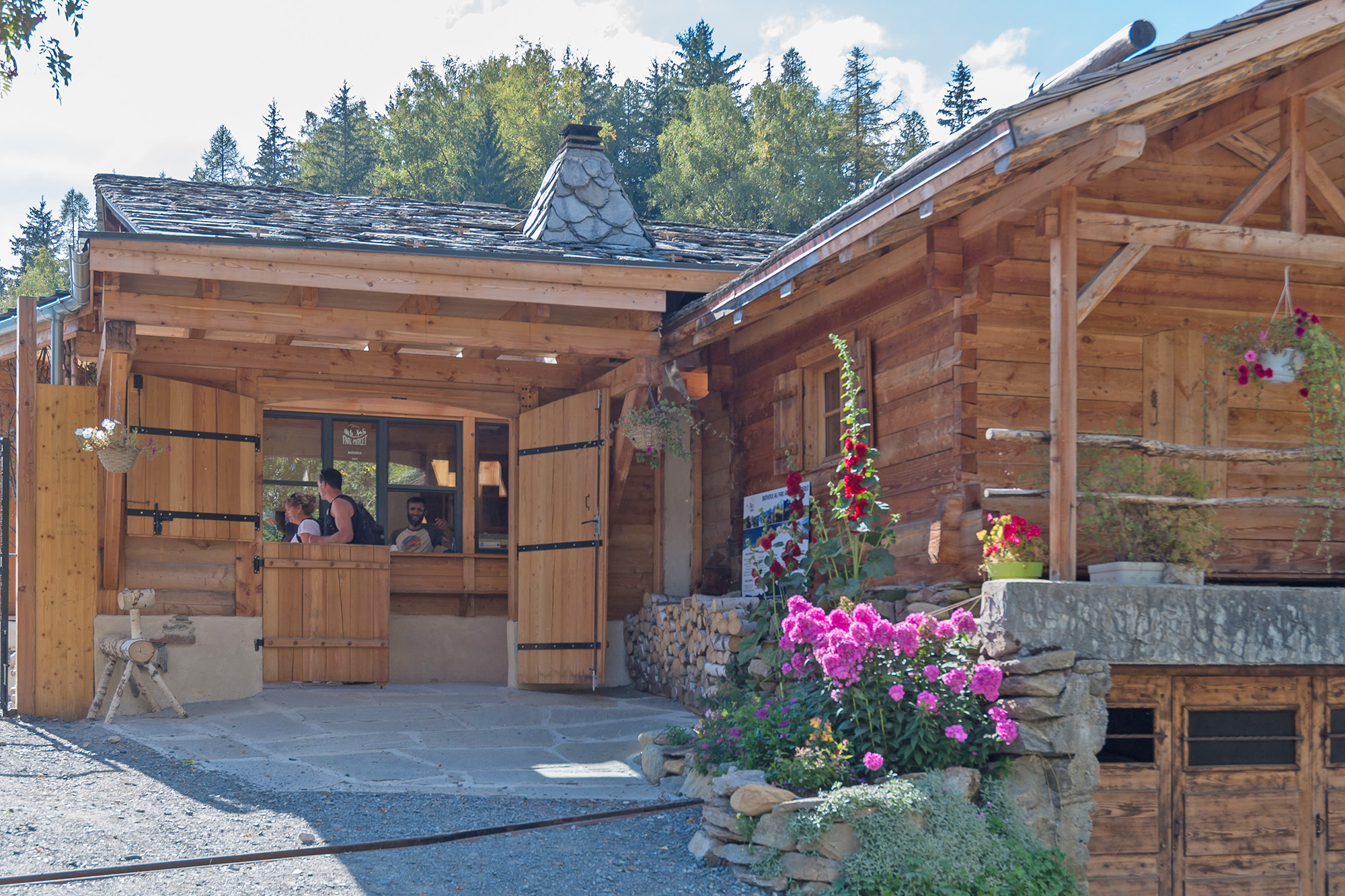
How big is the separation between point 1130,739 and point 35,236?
163 ft

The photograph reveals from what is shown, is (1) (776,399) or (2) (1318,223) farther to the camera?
(1) (776,399)

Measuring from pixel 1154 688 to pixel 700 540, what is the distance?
462 centimetres

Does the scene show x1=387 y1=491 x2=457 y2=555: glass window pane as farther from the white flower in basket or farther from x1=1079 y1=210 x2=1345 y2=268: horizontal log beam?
x1=1079 y1=210 x2=1345 y2=268: horizontal log beam

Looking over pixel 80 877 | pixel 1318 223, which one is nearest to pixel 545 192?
pixel 1318 223

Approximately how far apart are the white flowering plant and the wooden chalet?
6.9 inches

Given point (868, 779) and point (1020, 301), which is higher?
point (1020, 301)

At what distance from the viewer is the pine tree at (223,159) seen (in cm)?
4900

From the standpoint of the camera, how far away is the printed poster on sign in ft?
28.8

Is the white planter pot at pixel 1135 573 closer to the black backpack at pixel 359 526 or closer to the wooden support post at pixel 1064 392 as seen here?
the wooden support post at pixel 1064 392

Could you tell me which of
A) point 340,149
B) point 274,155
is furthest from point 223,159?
point 340,149

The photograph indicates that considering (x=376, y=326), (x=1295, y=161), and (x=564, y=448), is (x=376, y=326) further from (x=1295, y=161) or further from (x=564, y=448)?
(x=1295, y=161)

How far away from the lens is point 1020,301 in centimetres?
761

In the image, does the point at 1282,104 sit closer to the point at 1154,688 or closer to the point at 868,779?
the point at 1154,688

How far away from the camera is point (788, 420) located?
9297 millimetres
